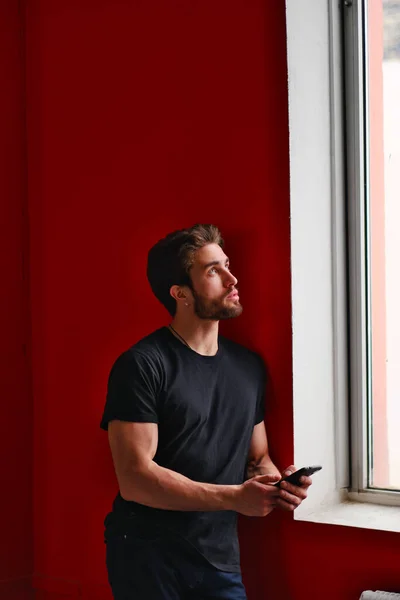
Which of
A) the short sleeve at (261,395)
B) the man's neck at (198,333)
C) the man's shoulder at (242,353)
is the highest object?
the man's neck at (198,333)

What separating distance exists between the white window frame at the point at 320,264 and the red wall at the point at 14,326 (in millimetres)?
1175

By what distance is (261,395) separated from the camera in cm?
274

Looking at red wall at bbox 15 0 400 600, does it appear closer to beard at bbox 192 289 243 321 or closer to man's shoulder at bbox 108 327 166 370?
beard at bbox 192 289 243 321

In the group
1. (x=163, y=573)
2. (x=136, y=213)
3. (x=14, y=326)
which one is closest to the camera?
(x=163, y=573)

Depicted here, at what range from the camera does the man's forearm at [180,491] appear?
2.41 metres

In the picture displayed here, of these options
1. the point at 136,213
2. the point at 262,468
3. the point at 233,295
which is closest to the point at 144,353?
the point at 233,295

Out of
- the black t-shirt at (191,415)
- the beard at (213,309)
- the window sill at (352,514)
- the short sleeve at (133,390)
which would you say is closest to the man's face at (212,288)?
the beard at (213,309)

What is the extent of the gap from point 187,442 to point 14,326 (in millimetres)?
1107

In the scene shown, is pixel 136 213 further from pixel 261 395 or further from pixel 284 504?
pixel 284 504

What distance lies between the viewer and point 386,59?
9.60 ft

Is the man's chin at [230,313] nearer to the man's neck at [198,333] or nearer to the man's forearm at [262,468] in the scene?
the man's neck at [198,333]

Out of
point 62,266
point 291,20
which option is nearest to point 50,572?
point 62,266

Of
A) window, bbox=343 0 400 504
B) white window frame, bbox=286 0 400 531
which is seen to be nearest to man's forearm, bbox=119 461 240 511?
white window frame, bbox=286 0 400 531

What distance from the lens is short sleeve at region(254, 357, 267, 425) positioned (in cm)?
273
